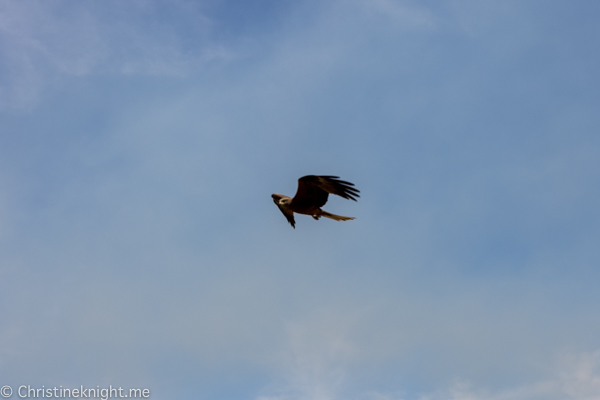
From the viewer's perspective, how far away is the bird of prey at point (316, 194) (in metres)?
14.1

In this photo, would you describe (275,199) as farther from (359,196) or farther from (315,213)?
(359,196)

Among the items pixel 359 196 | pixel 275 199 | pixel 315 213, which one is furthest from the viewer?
pixel 275 199

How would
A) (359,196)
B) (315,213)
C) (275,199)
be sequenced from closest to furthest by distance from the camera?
(359,196) < (315,213) < (275,199)

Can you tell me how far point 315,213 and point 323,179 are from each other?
1.39m

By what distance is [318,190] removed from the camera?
14617mm

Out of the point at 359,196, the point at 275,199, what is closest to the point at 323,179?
the point at 359,196

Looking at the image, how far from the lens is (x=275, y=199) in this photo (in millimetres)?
16922

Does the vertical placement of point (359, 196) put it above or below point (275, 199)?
below

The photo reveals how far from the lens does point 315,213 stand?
1527cm

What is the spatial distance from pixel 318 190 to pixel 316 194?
16 centimetres

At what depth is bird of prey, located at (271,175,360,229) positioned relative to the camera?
14102 mm

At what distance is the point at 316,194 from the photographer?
14719 mm

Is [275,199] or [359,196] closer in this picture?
[359,196]

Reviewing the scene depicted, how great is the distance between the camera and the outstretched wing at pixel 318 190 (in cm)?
1407
